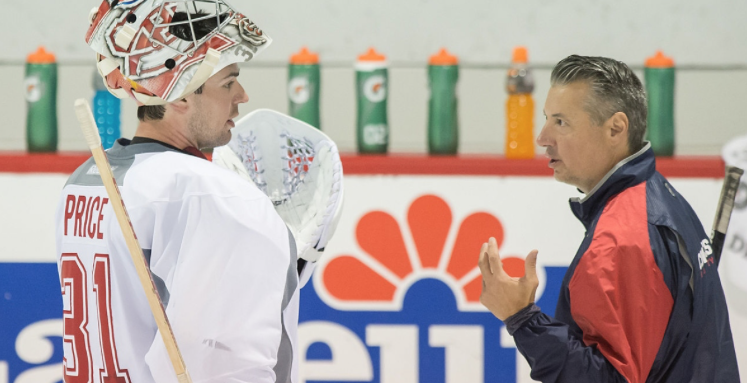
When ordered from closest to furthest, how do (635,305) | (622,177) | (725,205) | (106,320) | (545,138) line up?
(106,320) < (635,305) < (622,177) < (545,138) < (725,205)

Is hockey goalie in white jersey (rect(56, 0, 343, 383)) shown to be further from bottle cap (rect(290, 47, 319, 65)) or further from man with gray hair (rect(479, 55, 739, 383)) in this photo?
bottle cap (rect(290, 47, 319, 65))

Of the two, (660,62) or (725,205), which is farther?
(660,62)

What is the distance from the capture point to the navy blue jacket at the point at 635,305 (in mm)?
1257

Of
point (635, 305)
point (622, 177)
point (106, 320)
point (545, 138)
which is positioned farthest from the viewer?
point (545, 138)

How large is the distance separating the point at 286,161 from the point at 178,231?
19.5 inches

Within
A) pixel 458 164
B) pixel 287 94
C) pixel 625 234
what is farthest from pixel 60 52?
pixel 625 234

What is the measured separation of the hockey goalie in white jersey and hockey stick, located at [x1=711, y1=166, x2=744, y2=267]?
88 centimetres

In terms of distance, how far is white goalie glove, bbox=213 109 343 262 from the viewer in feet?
4.92

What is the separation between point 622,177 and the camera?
1.37 metres

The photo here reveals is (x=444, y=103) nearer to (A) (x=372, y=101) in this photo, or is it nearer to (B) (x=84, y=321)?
(A) (x=372, y=101)

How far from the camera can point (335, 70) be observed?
3.12 m

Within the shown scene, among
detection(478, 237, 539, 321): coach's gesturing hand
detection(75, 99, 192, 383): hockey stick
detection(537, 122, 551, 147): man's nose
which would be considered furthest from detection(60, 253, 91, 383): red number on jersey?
detection(537, 122, 551, 147): man's nose

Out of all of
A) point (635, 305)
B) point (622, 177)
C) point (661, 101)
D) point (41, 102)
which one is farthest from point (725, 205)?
point (41, 102)

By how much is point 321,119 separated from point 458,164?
2.25 ft
